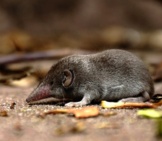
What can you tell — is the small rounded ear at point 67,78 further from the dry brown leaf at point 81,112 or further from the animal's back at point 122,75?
the dry brown leaf at point 81,112

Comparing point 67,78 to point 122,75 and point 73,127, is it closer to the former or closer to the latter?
point 122,75

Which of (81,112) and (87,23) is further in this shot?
(87,23)

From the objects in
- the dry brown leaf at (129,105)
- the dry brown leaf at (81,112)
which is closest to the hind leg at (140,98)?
the dry brown leaf at (129,105)

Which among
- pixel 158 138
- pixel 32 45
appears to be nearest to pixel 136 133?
pixel 158 138

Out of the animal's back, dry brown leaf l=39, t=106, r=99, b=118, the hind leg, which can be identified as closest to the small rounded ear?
the animal's back

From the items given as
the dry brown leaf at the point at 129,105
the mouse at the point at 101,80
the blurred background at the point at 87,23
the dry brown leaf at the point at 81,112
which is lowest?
the dry brown leaf at the point at 81,112

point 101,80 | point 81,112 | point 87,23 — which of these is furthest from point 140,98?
point 87,23

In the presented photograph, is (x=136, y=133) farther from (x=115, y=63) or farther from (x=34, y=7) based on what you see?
(x=34, y=7)
